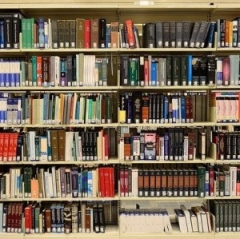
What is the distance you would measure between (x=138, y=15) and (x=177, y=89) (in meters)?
0.90

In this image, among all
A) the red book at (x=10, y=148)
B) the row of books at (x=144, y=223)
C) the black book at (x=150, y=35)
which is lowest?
the row of books at (x=144, y=223)

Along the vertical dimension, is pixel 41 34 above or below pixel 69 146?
above

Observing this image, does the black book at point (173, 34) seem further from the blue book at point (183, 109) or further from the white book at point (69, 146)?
the white book at point (69, 146)

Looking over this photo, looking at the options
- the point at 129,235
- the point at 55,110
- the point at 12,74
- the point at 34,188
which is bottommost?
the point at 129,235

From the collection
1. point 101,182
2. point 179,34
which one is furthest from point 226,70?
point 101,182

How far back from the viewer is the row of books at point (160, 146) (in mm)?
3277

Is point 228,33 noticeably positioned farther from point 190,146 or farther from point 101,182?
point 101,182

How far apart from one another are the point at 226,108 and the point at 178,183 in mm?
876

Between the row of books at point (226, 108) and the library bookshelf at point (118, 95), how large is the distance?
0.06 feet

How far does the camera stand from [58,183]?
10.8ft

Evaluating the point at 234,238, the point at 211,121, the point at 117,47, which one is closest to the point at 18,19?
the point at 117,47

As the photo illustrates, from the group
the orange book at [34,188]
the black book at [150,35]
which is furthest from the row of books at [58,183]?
the black book at [150,35]

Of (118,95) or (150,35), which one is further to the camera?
(118,95)

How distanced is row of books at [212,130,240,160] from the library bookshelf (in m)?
0.04
